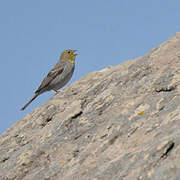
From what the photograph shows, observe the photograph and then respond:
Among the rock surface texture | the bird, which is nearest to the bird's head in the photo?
the bird

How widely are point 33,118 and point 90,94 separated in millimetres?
1497

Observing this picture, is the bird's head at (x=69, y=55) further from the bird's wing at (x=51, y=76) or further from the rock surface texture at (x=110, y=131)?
the rock surface texture at (x=110, y=131)

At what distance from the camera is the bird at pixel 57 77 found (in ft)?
52.0

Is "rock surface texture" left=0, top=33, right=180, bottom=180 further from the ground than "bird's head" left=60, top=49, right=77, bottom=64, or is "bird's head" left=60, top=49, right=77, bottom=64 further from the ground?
"bird's head" left=60, top=49, right=77, bottom=64

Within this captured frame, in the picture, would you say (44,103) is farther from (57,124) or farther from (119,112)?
(119,112)

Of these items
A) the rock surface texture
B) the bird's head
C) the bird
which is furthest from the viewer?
the bird's head

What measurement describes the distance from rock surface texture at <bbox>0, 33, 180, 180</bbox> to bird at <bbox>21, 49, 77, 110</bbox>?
605 centimetres

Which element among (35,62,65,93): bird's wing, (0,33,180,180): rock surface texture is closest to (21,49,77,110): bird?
(35,62,65,93): bird's wing

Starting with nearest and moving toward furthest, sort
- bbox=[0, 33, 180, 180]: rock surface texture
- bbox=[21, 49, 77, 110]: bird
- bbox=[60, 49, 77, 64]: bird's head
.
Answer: bbox=[0, 33, 180, 180]: rock surface texture
bbox=[21, 49, 77, 110]: bird
bbox=[60, 49, 77, 64]: bird's head

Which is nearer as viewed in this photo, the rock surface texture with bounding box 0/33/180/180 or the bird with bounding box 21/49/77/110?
the rock surface texture with bounding box 0/33/180/180

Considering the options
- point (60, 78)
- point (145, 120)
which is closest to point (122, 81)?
point (145, 120)

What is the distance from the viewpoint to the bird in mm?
15836

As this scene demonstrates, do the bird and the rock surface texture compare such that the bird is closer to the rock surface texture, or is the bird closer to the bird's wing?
the bird's wing

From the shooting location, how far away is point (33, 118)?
9227 mm
